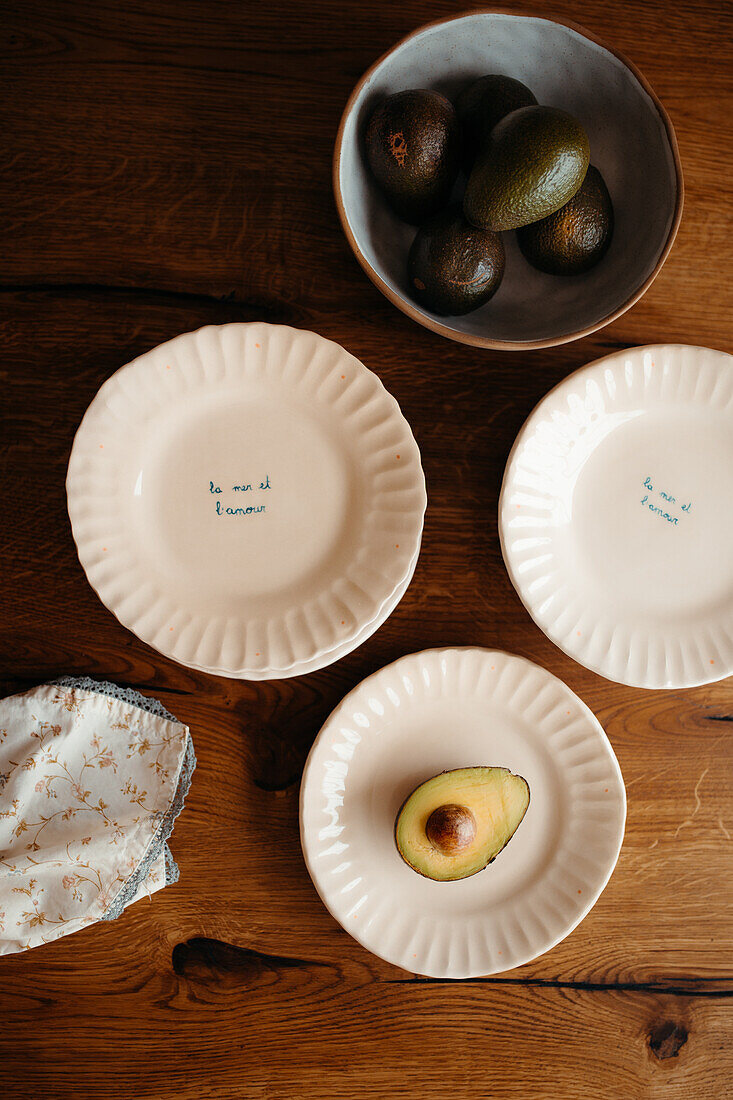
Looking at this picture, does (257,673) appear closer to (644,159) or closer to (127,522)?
(127,522)

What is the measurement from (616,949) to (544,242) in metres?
0.74

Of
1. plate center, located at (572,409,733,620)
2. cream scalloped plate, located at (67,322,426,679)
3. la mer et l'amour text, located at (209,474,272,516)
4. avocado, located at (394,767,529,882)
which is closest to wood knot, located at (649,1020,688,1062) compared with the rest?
avocado, located at (394,767,529,882)

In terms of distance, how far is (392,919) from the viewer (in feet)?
2.46

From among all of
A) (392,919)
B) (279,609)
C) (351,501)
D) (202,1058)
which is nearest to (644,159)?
(351,501)

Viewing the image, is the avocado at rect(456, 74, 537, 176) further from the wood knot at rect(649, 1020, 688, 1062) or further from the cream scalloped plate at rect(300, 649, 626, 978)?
the wood knot at rect(649, 1020, 688, 1062)

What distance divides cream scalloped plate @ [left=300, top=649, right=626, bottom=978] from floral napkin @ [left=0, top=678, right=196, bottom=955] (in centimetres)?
15

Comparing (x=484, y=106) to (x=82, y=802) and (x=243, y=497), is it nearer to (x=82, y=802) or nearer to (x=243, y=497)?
(x=243, y=497)

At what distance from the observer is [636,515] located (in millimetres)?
757

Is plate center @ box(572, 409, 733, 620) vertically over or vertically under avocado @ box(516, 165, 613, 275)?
under

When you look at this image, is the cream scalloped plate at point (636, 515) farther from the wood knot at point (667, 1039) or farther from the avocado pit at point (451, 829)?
the wood knot at point (667, 1039)

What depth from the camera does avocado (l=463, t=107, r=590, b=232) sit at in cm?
59

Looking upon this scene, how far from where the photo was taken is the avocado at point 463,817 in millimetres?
691

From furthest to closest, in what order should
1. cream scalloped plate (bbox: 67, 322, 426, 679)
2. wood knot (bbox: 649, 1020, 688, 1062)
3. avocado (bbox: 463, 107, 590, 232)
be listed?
1. wood knot (bbox: 649, 1020, 688, 1062)
2. cream scalloped plate (bbox: 67, 322, 426, 679)
3. avocado (bbox: 463, 107, 590, 232)

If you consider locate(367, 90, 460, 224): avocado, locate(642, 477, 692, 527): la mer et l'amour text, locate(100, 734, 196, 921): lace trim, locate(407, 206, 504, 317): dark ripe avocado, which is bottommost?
locate(100, 734, 196, 921): lace trim
